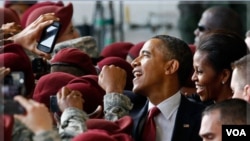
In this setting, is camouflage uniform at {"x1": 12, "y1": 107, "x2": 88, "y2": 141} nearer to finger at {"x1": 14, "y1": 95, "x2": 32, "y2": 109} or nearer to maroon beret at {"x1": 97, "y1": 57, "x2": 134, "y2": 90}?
finger at {"x1": 14, "y1": 95, "x2": 32, "y2": 109}

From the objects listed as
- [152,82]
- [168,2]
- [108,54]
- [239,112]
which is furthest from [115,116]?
[168,2]

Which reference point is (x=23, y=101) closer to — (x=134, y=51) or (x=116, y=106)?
(x=116, y=106)

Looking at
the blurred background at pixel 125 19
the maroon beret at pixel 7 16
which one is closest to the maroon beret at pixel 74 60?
the maroon beret at pixel 7 16

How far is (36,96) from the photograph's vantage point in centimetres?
525

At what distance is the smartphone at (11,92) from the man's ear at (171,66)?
1.10m

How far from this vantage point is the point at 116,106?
5.19 m

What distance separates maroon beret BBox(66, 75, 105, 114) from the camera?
5.19m

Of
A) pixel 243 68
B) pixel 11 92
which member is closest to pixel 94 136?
pixel 11 92

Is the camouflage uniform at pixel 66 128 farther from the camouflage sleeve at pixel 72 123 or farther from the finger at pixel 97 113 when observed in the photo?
the finger at pixel 97 113

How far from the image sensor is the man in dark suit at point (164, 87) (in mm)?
5109

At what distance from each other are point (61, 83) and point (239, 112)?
48.2 inches

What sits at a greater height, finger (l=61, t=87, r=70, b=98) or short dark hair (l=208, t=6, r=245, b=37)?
finger (l=61, t=87, r=70, b=98)

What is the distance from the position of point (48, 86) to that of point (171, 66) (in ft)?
2.09

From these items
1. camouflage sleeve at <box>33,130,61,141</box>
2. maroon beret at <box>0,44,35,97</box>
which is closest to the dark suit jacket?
maroon beret at <box>0,44,35,97</box>
